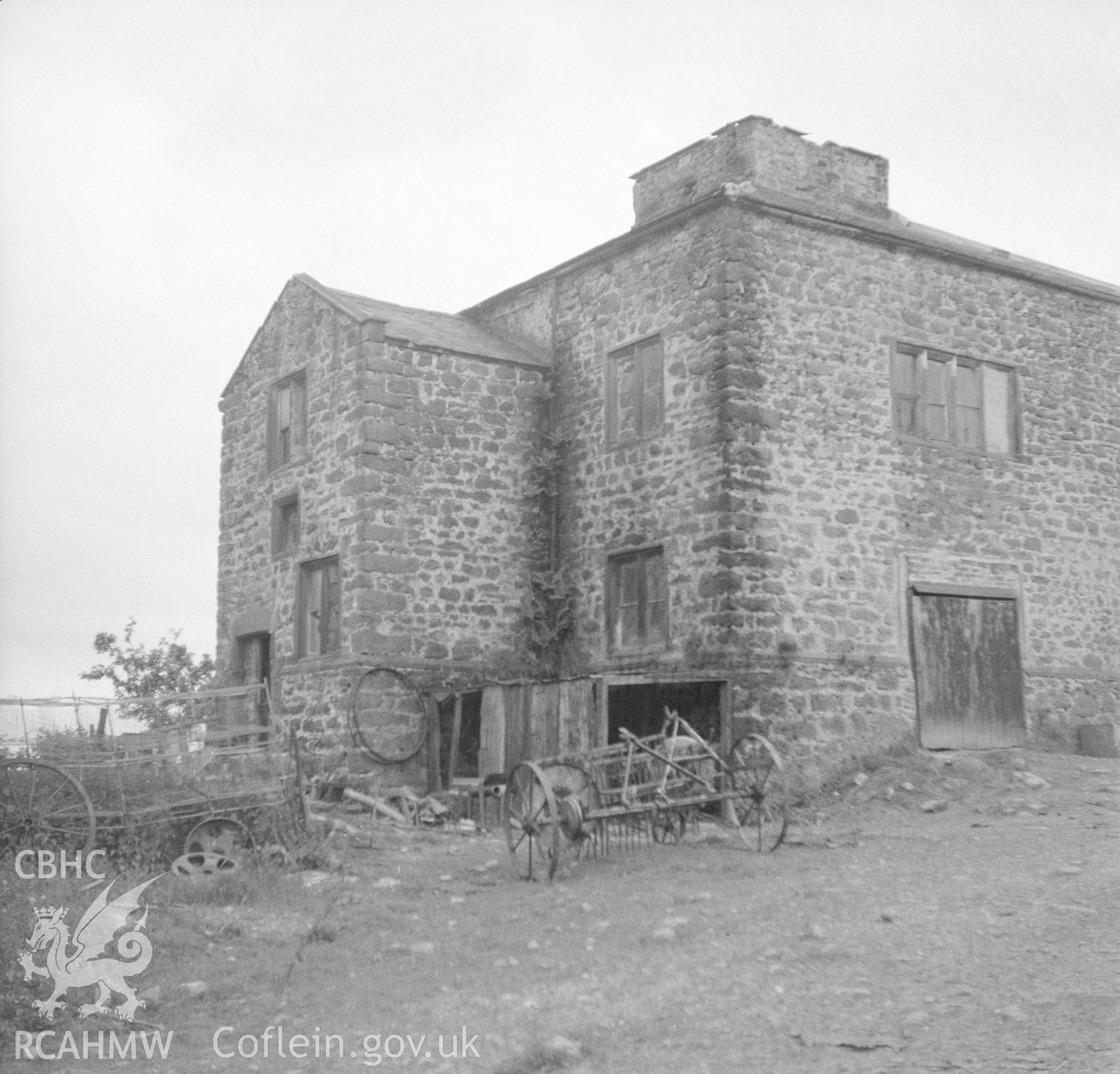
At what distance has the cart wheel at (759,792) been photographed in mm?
13320

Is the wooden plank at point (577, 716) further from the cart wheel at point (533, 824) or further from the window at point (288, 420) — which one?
the window at point (288, 420)

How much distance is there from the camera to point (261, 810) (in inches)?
510

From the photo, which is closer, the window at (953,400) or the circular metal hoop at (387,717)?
the circular metal hoop at (387,717)

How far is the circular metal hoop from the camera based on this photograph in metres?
17.0

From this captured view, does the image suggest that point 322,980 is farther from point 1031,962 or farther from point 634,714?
point 634,714

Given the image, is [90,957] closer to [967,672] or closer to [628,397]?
[628,397]

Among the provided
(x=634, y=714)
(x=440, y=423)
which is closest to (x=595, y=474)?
(x=440, y=423)

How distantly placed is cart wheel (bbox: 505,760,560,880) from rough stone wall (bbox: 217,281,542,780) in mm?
3902

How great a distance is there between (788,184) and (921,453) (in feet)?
12.8

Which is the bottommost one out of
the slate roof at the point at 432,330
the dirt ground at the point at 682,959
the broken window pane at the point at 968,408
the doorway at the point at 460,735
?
the dirt ground at the point at 682,959

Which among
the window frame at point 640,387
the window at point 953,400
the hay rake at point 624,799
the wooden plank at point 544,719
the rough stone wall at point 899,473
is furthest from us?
the window at point 953,400

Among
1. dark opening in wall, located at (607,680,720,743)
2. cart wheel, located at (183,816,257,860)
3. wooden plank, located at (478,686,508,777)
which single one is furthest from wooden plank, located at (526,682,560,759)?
cart wheel, located at (183,816,257,860)

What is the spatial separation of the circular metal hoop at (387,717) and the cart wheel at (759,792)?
415 cm

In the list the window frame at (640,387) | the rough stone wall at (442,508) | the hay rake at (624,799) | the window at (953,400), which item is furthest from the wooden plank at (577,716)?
the window at (953,400)
